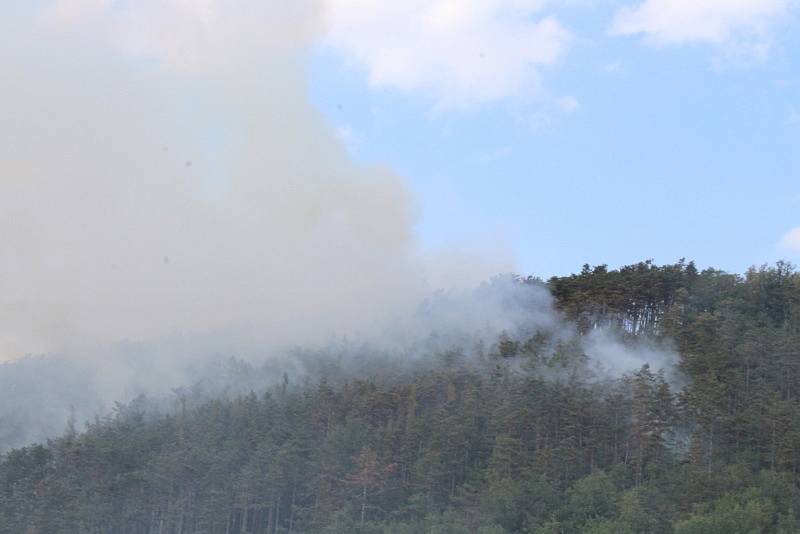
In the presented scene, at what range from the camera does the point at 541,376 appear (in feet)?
276

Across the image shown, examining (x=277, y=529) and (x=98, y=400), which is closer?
(x=277, y=529)

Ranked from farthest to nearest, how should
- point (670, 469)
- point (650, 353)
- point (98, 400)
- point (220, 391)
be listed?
point (98, 400)
point (220, 391)
point (650, 353)
point (670, 469)

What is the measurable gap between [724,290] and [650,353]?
41.3ft

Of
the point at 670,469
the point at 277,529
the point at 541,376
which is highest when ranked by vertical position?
the point at 541,376

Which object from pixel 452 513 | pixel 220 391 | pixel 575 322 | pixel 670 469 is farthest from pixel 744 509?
pixel 220 391

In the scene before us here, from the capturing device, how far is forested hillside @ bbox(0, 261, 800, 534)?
231 ft

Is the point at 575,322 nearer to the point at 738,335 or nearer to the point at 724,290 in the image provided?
the point at 724,290

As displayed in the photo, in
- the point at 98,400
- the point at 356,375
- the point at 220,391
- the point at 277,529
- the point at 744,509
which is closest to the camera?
the point at 744,509

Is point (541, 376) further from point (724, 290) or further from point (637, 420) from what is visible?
point (724, 290)

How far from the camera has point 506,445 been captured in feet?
254

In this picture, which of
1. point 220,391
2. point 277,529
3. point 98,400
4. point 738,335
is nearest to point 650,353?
point 738,335

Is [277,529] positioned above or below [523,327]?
below

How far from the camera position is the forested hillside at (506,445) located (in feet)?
231

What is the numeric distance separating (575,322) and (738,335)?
1988 cm
